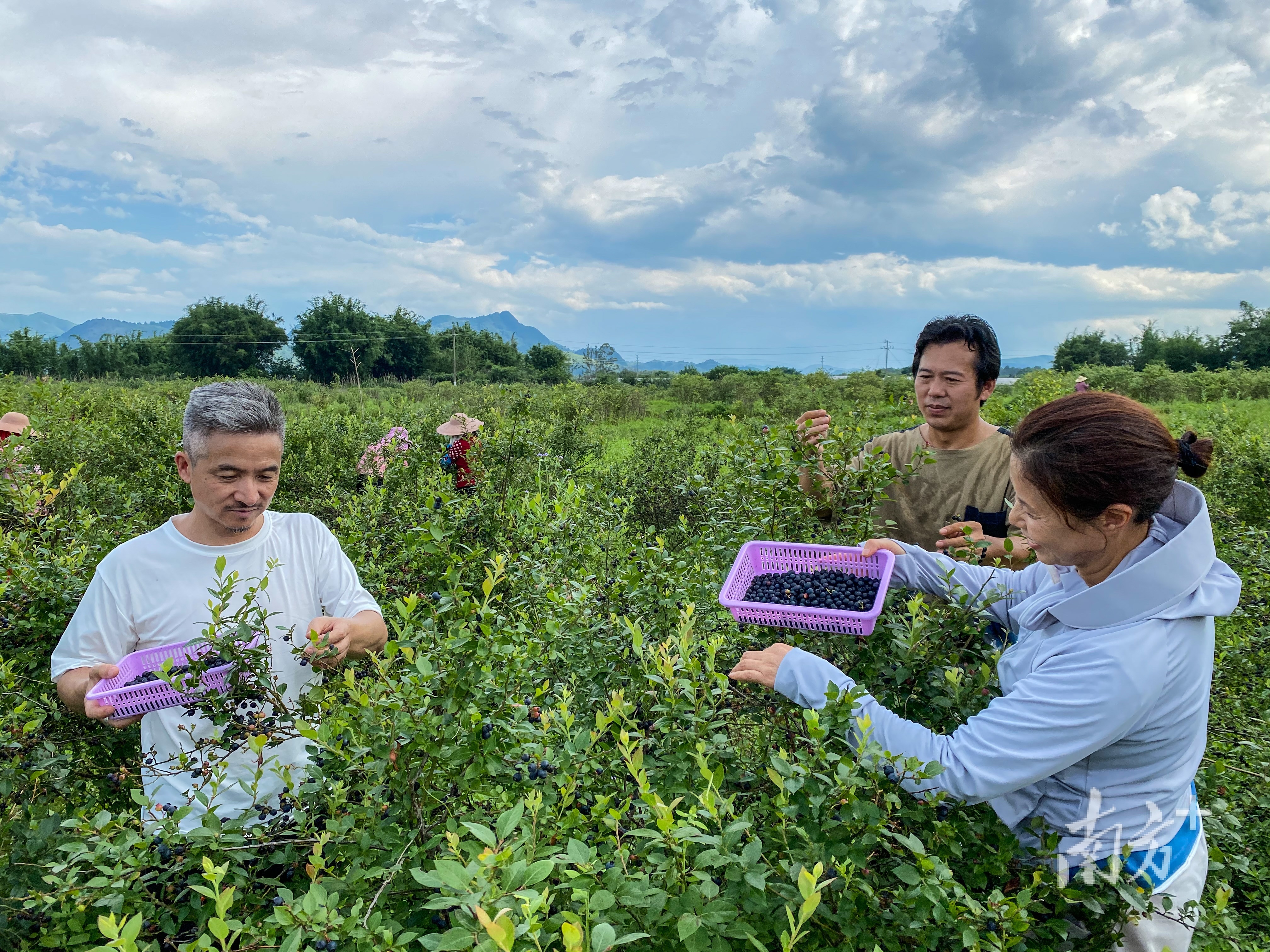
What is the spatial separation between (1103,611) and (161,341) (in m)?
59.2

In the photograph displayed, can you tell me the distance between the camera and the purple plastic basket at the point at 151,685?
166cm

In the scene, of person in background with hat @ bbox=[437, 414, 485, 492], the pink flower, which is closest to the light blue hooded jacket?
person in background with hat @ bbox=[437, 414, 485, 492]

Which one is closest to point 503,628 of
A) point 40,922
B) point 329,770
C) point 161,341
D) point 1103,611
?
point 329,770

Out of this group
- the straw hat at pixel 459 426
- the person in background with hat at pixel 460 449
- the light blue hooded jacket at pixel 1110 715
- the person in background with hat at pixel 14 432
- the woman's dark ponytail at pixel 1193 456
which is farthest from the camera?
the straw hat at pixel 459 426

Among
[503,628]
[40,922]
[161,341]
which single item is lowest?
[40,922]

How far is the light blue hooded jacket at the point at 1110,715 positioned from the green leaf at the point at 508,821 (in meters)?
0.70

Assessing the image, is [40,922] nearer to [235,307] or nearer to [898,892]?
[898,892]

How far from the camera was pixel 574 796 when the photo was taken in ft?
4.90

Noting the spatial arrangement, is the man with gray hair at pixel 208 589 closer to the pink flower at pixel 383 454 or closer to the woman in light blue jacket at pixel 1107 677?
the woman in light blue jacket at pixel 1107 677

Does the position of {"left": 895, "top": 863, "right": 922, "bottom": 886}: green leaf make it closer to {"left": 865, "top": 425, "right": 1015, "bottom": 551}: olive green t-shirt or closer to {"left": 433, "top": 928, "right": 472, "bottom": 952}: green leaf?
{"left": 433, "top": 928, "right": 472, "bottom": 952}: green leaf

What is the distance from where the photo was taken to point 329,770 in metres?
1.43

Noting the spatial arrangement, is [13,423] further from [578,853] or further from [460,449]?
[578,853]

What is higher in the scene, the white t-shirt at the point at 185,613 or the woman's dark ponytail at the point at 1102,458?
the woman's dark ponytail at the point at 1102,458

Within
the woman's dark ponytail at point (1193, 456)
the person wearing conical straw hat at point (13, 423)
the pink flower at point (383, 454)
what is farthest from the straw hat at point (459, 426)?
the woman's dark ponytail at point (1193, 456)
